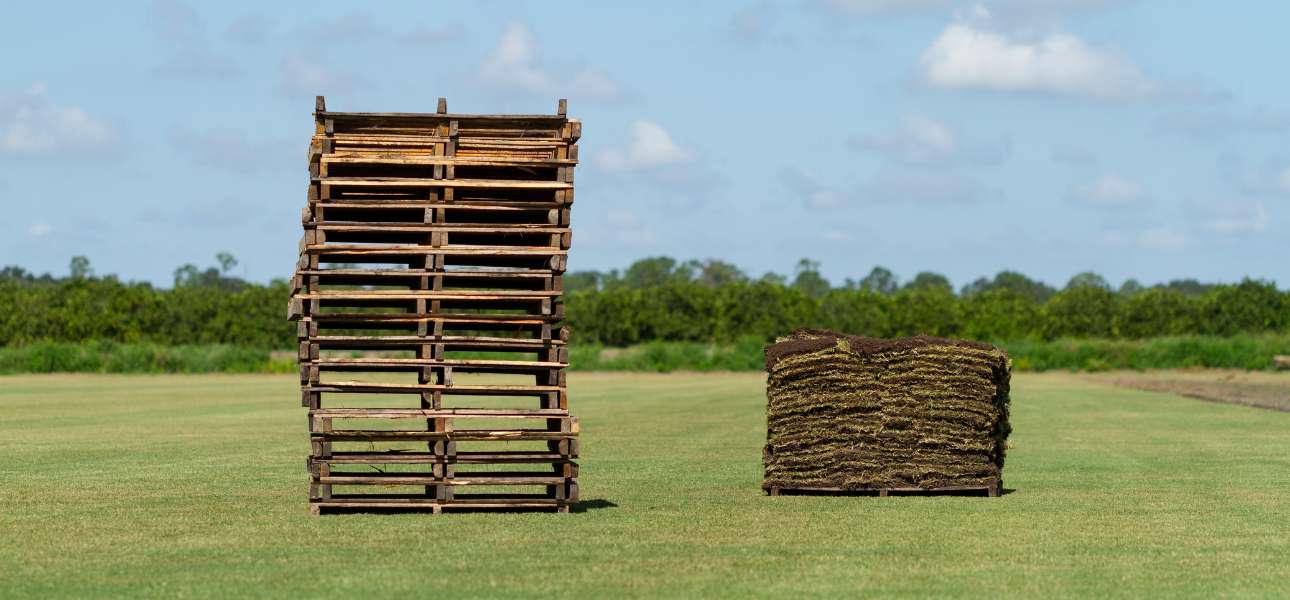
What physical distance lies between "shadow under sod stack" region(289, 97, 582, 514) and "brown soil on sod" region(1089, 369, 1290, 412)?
28298mm

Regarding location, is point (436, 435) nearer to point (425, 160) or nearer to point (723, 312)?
point (425, 160)

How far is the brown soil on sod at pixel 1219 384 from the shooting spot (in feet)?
151

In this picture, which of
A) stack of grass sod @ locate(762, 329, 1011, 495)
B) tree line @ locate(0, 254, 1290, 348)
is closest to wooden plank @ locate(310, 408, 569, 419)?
stack of grass sod @ locate(762, 329, 1011, 495)

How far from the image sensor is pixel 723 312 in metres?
88.8

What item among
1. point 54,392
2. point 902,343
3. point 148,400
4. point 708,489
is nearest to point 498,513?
point 708,489

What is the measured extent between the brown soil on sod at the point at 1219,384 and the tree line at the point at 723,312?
13.3 metres

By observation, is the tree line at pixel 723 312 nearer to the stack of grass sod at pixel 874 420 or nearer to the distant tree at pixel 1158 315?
the distant tree at pixel 1158 315

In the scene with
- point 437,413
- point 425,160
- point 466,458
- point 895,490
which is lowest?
point 895,490

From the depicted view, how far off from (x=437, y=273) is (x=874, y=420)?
460cm

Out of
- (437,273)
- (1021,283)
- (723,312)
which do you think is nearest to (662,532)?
(437,273)

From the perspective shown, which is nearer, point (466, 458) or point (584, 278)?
point (466, 458)

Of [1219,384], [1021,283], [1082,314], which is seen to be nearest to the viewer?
[1219,384]

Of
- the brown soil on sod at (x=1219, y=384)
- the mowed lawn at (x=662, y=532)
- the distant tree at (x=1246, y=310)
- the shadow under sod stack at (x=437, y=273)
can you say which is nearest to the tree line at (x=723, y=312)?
the distant tree at (x=1246, y=310)

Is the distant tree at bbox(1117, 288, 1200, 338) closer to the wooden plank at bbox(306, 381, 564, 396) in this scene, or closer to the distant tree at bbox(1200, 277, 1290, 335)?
the distant tree at bbox(1200, 277, 1290, 335)
